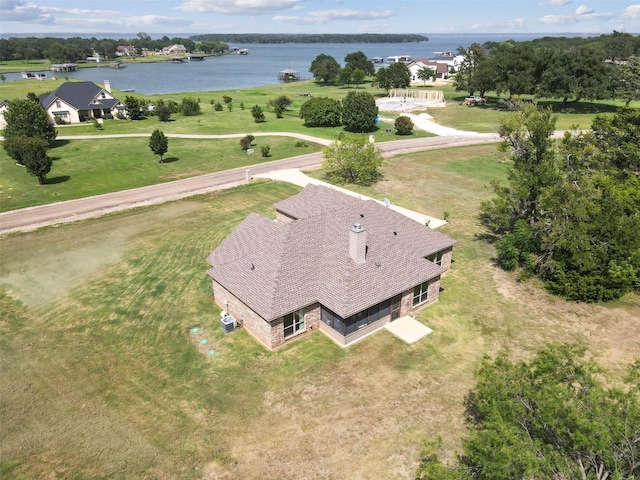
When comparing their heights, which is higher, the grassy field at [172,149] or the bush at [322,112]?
the bush at [322,112]

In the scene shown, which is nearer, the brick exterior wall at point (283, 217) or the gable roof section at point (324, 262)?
the gable roof section at point (324, 262)

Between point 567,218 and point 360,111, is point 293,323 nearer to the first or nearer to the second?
point 567,218

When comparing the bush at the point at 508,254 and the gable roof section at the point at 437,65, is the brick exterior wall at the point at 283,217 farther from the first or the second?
the gable roof section at the point at 437,65

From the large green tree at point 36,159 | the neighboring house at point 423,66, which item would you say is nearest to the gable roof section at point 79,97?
the large green tree at point 36,159

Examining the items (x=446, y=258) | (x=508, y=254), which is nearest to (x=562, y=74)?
(x=508, y=254)

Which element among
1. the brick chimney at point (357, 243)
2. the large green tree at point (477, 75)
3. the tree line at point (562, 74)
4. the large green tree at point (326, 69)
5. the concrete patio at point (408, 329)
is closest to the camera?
the brick chimney at point (357, 243)

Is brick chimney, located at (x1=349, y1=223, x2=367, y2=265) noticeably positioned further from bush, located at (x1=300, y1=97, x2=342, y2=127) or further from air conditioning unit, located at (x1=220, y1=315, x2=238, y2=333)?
bush, located at (x1=300, y1=97, x2=342, y2=127)

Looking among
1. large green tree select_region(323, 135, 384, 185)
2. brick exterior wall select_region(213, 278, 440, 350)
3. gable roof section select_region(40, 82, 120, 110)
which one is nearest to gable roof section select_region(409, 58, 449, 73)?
gable roof section select_region(40, 82, 120, 110)

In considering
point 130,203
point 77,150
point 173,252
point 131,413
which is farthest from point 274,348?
point 77,150
